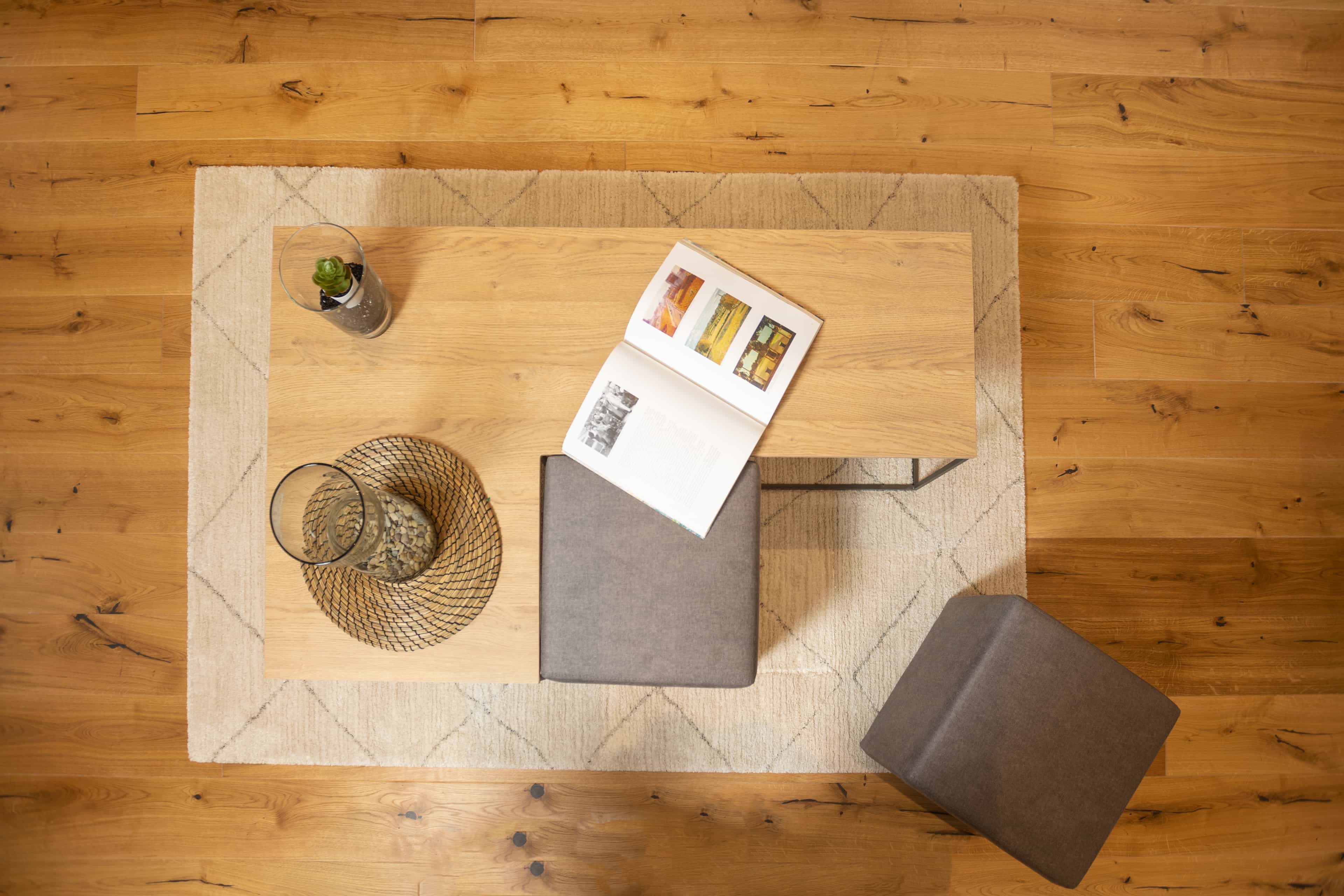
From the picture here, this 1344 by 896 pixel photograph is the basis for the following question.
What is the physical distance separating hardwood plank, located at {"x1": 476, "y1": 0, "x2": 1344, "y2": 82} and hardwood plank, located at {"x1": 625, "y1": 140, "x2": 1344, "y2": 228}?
9.5 inches

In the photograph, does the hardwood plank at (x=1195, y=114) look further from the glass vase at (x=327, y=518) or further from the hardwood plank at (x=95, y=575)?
the hardwood plank at (x=95, y=575)

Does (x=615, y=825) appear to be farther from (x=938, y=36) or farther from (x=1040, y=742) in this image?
(x=938, y=36)

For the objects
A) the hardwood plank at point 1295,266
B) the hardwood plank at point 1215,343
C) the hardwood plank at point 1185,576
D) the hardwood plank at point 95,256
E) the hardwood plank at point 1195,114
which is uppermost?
the hardwood plank at point 1195,114

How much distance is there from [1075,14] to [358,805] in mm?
2808

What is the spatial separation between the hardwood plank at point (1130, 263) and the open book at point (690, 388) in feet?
3.30

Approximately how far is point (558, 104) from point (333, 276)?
1.10m

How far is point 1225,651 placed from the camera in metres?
1.90

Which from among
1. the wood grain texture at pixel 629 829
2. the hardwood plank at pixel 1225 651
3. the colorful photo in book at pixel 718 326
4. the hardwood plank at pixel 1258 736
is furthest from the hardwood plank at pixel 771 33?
the wood grain texture at pixel 629 829

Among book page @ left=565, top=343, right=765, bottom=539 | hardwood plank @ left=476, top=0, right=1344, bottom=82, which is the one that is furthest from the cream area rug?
book page @ left=565, top=343, right=765, bottom=539

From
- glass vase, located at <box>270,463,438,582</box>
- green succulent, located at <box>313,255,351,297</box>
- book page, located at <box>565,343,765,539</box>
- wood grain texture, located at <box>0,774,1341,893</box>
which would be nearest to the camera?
glass vase, located at <box>270,463,438,582</box>

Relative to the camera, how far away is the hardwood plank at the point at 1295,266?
2010 mm

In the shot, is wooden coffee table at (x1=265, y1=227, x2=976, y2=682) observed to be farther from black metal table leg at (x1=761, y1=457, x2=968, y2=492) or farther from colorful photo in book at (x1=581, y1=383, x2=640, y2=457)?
black metal table leg at (x1=761, y1=457, x2=968, y2=492)

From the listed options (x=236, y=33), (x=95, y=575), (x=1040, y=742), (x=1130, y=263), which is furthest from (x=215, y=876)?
(x=1130, y=263)

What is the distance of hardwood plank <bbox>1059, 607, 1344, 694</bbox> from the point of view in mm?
1890
